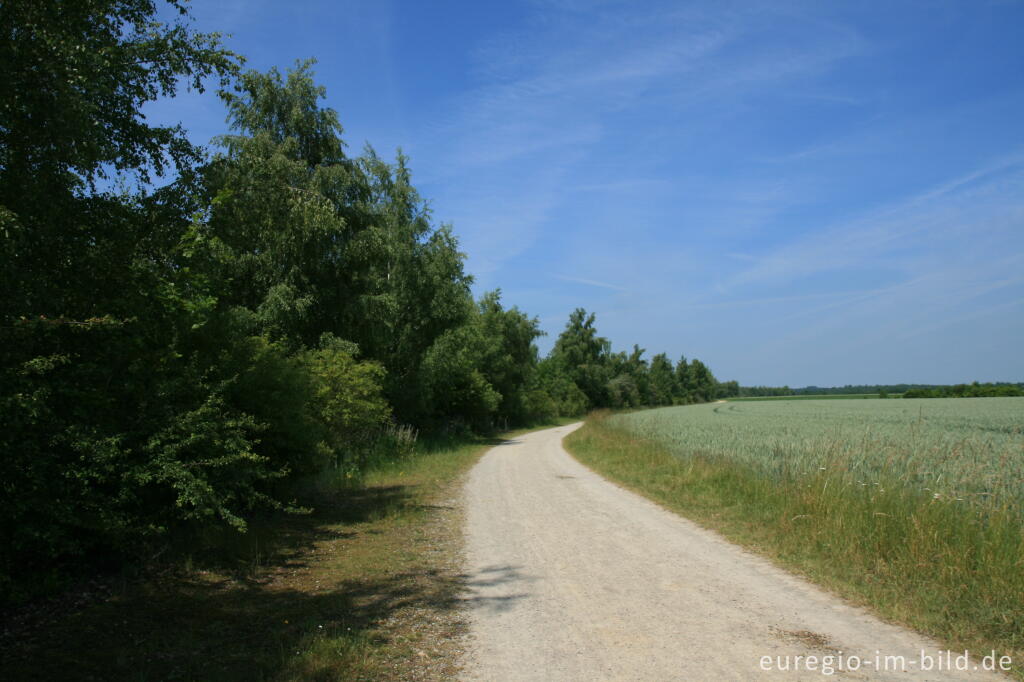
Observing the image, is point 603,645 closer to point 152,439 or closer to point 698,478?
point 152,439

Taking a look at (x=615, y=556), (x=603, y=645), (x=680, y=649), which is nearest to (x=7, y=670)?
(x=603, y=645)

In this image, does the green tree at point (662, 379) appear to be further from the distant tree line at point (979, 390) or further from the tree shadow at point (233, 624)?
the tree shadow at point (233, 624)

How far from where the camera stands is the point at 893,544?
652 cm

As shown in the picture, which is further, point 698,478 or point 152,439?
point 698,478

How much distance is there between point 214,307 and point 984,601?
32.7 feet

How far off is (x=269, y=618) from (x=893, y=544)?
676 centimetres

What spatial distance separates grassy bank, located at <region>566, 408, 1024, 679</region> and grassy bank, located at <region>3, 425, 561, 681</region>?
4.07 meters

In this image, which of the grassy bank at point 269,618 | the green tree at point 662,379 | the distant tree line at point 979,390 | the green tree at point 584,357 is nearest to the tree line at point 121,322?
the grassy bank at point 269,618

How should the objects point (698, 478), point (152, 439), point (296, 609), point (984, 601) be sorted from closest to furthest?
point (984, 601) → point (296, 609) → point (152, 439) → point (698, 478)

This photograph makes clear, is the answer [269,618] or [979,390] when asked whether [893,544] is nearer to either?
[269,618]

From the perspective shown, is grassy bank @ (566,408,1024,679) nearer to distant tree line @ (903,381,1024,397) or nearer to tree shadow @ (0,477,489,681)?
tree shadow @ (0,477,489,681)

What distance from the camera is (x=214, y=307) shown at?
29.2 feet

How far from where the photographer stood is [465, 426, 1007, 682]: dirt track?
4.24 metres

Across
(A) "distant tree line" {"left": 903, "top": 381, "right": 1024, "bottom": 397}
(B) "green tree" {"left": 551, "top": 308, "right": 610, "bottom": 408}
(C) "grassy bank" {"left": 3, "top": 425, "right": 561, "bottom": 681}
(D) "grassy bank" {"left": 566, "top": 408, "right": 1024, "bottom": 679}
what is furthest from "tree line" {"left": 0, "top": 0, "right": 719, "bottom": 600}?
(A) "distant tree line" {"left": 903, "top": 381, "right": 1024, "bottom": 397}
